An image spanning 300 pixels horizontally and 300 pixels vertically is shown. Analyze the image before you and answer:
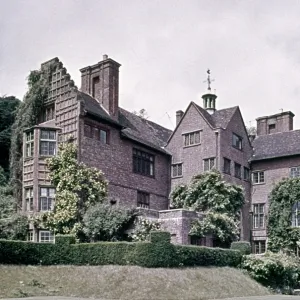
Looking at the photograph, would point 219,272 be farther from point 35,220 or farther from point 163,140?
point 163,140

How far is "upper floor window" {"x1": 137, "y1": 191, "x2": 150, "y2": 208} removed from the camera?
137ft

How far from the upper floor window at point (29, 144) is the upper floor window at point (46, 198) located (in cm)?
280

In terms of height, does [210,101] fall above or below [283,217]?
above

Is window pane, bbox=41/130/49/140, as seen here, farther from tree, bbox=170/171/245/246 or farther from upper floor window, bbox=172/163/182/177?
upper floor window, bbox=172/163/182/177

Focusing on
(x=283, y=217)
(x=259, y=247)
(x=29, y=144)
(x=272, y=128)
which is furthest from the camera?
(x=272, y=128)

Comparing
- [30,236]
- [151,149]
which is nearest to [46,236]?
[30,236]

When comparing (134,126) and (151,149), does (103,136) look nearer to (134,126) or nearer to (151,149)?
(151,149)

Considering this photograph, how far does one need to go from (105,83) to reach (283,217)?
1725 centimetres

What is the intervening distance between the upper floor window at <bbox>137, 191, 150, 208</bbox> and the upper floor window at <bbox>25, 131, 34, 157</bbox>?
8880 millimetres

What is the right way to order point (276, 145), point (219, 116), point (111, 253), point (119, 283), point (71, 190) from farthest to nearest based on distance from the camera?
point (276, 145), point (219, 116), point (71, 190), point (111, 253), point (119, 283)

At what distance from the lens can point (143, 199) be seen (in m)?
42.3

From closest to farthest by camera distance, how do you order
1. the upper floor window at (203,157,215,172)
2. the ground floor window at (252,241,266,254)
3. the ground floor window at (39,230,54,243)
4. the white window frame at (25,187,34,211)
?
the ground floor window at (39,230,54,243), the white window frame at (25,187,34,211), the upper floor window at (203,157,215,172), the ground floor window at (252,241,266,254)

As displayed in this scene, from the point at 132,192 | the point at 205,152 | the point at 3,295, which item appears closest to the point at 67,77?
the point at 132,192

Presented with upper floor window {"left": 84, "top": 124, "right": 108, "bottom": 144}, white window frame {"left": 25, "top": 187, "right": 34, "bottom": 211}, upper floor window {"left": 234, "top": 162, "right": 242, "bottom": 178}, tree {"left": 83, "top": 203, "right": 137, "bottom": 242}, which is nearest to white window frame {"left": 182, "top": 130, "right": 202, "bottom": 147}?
upper floor window {"left": 234, "top": 162, "right": 242, "bottom": 178}
